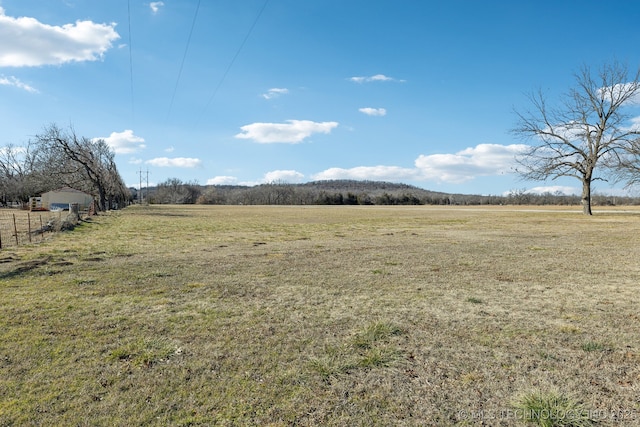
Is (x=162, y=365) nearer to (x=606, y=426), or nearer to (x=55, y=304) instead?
(x=55, y=304)

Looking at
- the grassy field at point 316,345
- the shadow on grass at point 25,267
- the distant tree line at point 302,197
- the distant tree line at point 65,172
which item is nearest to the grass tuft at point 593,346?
the grassy field at point 316,345

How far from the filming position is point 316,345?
14.0 feet

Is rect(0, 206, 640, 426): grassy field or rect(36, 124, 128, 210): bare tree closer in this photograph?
rect(0, 206, 640, 426): grassy field

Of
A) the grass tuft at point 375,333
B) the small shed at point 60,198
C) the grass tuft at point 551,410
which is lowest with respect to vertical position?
the grass tuft at point 551,410

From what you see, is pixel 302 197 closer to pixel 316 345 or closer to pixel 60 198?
pixel 60 198

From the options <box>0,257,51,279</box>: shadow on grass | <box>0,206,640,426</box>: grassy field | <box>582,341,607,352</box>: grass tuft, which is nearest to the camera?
<box>0,206,640,426</box>: grassy field


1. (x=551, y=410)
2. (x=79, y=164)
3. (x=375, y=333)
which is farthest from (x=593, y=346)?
(x=79, y=164)

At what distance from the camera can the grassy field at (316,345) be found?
9.86ft

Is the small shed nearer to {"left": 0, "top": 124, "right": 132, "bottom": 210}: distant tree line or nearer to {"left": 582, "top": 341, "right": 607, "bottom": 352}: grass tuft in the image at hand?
{"left": 0, "top": 124, "right": 132, "bottom": 210}: distant tree line

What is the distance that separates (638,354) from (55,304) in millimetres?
7759

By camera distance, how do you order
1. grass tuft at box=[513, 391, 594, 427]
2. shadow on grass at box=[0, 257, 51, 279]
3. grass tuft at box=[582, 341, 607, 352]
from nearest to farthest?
1. grass tuft at box=[513, 391, 594, 427]
2. grass tuft at box=[582, 341, 607, 352]
3. shadow on grass at box=[0, 257, 51, 279]

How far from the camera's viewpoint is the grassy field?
3004 millimetres

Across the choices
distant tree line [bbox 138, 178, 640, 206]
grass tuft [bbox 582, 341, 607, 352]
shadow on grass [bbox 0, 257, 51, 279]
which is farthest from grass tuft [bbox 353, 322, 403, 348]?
distant tree line [bbox 138, 178, 640, 206]

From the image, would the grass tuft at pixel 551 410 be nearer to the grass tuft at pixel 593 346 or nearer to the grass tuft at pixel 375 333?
the grass tuft at pixel 593 346
